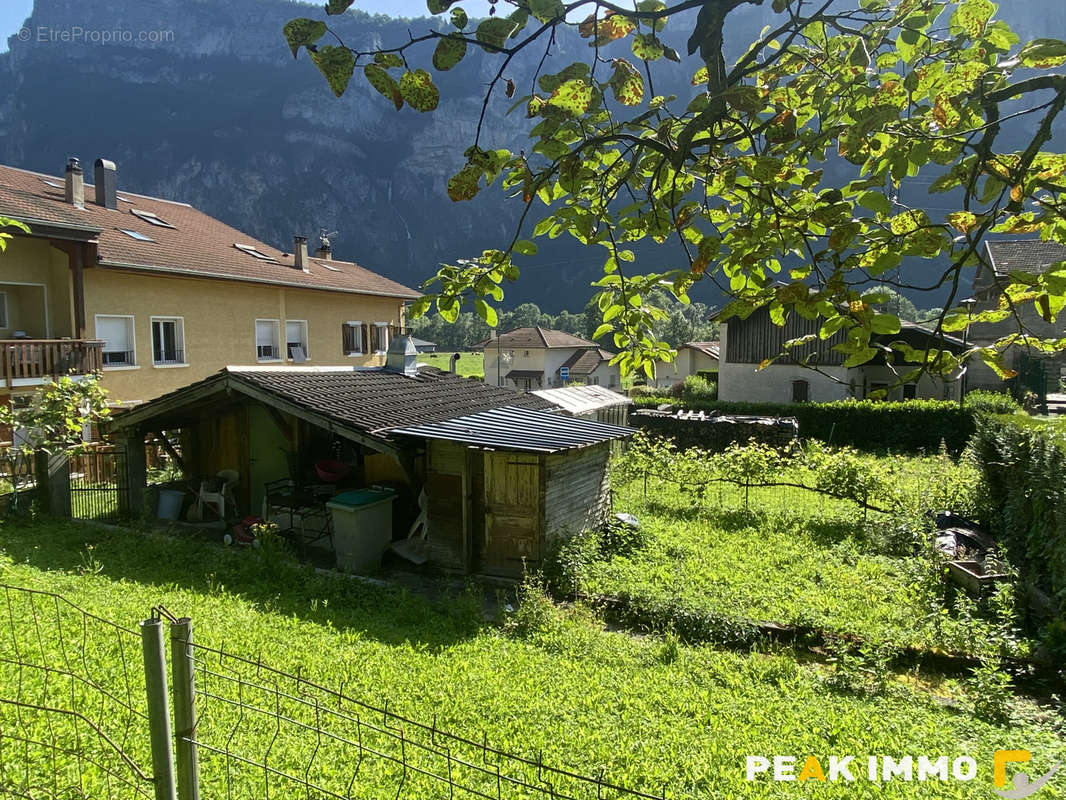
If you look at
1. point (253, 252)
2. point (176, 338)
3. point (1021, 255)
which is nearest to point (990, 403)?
point (1021, 255)

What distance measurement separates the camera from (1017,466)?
10125 millimetres

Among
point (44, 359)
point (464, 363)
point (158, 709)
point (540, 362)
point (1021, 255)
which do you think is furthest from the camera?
point (464, 363)

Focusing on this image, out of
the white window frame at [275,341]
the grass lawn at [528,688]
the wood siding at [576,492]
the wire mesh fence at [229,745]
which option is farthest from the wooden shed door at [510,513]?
the white window frame at [275,341]

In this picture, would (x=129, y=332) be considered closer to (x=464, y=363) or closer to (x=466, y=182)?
(x=466, y=182)

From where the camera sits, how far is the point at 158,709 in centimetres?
257

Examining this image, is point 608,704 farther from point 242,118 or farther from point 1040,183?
point 242,118

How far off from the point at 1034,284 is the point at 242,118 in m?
176

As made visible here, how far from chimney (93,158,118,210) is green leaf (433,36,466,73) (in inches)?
1024

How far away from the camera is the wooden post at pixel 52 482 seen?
1164 centimetres

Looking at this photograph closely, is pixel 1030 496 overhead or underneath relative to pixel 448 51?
underneath

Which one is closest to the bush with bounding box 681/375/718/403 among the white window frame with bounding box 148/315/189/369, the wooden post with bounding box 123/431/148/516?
the white window frame with bounding box 148/315/189/369

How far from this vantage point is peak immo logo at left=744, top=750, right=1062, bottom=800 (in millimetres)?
4633

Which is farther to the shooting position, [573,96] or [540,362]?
[540,362]

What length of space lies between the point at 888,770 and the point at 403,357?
1266 centimetres
